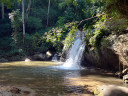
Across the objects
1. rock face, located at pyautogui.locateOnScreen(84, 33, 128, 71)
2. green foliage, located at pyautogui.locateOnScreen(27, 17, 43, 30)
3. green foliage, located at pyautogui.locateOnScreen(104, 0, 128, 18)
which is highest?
green foliage, located at pyautogui.locateOnScreen(27, 17, 43, 30)

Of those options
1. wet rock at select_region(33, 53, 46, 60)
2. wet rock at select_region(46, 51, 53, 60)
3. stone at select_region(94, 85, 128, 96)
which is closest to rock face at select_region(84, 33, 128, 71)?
stone at select_region(94, 85, 128, 96)

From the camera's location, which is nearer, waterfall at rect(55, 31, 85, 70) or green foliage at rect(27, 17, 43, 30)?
waterfall at rect(55, 31, 85, 70)

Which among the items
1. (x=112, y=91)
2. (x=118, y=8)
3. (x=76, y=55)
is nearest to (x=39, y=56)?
(x=76, y=55)

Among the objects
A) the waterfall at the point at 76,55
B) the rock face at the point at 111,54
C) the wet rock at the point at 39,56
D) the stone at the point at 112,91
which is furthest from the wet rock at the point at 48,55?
the stone at the point at 112,91

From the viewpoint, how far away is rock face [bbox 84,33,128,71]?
7.60 meters

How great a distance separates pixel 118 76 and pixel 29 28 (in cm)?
1823

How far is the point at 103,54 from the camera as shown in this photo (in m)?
9.68

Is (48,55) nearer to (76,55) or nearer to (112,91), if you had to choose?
(76,55)

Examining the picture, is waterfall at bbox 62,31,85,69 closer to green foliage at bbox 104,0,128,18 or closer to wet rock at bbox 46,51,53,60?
wet rock at bbox 46,51,53,60

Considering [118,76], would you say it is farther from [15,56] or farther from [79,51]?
[15,56]

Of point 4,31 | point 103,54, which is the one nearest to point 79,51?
point 103,54

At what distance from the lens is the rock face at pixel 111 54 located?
7.60m

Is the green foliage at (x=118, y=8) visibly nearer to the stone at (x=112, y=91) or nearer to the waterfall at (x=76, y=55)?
the stone at (x=112, y=91)

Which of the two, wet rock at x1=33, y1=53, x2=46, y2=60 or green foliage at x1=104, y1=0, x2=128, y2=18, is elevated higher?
green foliage at x1=104, y1=0, x2=128, y2=18
